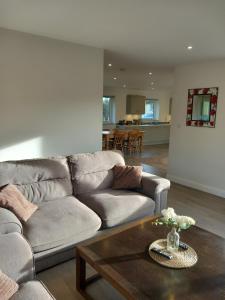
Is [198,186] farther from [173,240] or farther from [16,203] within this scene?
[16,203]

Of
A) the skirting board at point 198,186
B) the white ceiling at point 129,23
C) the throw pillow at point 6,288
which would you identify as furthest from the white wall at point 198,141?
the throw pillow at point 6,288

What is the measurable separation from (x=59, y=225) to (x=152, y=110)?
10.4m

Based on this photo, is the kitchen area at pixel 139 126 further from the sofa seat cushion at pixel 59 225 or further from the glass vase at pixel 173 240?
the glass vase at pixel 173 240

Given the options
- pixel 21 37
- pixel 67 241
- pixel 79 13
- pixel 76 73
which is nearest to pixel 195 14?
pixel 79 13

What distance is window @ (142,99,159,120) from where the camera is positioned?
11.7 m

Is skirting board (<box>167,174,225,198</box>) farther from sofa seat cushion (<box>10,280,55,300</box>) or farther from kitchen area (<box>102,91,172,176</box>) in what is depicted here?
sofa seat cushion (<box>10,280,55,300</box>)

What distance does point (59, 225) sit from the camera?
2.24 meters

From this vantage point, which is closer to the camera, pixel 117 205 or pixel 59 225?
pixel 59 225

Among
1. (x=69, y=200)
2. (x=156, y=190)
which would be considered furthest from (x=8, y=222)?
(x=156, y=190)

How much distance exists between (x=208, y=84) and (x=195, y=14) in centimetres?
236

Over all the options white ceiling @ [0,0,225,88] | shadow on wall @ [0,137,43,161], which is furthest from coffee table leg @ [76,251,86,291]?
white ceiling @ [0,0,225,88]

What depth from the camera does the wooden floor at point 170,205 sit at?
80.7 inches

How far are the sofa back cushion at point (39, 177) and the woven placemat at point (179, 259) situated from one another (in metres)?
1.46

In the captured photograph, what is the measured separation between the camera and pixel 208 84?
462cm
